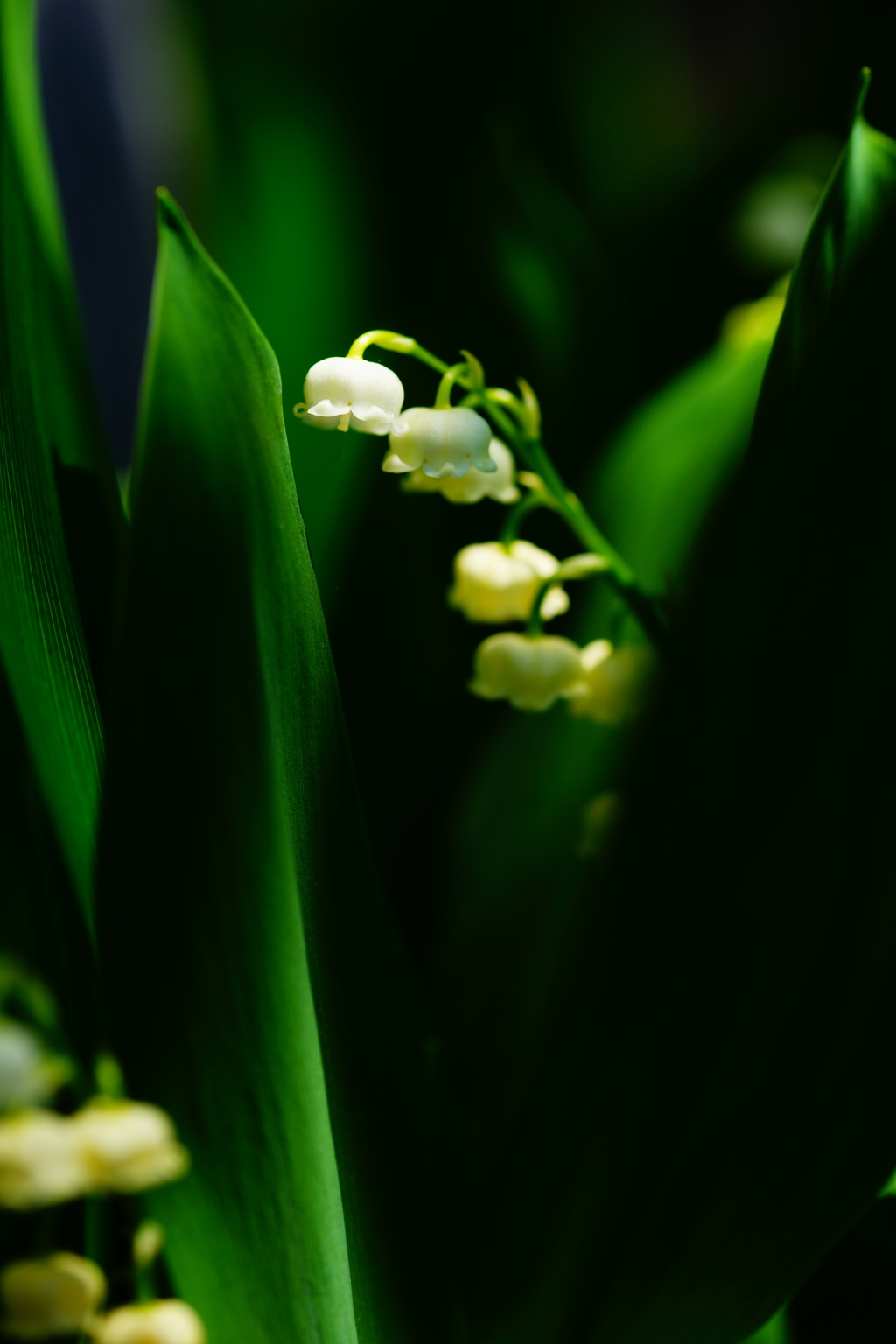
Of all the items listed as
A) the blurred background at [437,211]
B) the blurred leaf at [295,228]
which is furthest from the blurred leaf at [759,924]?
the blurred leaf at [295,228]

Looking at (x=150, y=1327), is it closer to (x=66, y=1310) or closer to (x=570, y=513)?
(x=66, y=1310)

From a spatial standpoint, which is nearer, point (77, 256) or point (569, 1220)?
point (569, 1220)

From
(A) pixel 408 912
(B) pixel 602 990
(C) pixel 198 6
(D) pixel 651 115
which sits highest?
(C) pixel 198 6

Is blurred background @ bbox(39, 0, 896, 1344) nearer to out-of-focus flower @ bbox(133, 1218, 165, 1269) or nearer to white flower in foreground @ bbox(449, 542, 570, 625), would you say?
white flower in foreground @ bbox(449, 542, 570, 625)

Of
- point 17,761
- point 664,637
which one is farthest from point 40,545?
point 664,637

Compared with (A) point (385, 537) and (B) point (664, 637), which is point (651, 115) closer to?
(A) point (385, 537)

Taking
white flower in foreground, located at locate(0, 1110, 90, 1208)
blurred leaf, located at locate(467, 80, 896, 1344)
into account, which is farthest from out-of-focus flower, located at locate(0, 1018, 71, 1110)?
blurred leaf, located at locate(467, 80, 896, 1344)
